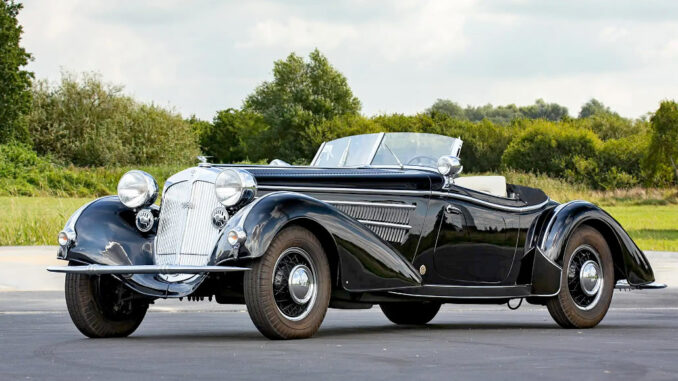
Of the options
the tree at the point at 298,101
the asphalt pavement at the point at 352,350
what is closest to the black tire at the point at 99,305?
the asphalt pavement at the point at 352,350

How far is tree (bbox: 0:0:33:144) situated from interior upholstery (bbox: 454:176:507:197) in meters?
57.0

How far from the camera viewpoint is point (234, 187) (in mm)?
8883

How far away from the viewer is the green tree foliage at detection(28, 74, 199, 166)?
71875 mm

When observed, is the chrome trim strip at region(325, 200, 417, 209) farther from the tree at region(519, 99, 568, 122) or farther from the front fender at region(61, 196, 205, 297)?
the tree at region(519, 99, 568, 122)

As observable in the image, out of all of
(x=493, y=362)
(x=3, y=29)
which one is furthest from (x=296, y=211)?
(x=3, y=29)

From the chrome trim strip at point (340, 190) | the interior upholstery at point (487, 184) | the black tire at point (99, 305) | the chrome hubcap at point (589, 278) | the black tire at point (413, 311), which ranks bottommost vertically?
the black tire at point (413, 311)

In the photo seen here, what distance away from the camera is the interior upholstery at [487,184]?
10.9m

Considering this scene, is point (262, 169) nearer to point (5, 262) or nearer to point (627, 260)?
point (627, 260)

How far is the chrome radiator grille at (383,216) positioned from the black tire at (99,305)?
193 cm

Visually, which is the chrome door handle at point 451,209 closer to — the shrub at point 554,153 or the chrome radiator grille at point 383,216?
the chrome radiator grille at point 383,216

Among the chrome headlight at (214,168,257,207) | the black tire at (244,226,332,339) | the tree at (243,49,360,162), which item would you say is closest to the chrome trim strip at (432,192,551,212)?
the black tire at (244,226,332,339)

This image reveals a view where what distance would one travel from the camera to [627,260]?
1128 cm

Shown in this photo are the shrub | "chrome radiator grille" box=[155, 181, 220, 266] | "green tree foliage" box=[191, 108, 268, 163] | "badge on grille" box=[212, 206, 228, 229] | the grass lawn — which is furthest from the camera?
"green tree foliage" box=[191, 108, 268, 163]

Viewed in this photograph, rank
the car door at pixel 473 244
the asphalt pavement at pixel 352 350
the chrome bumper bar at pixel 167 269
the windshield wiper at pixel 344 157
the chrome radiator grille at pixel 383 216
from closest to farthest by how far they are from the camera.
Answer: the asphalt pavement at pixel 352 350 → the chrome bumper bar at pixel 167 269 → the chrome radiator grille at pixel 383 216 → the car door at pixel 473 244 → the windshield wiper at pixel 344 157
